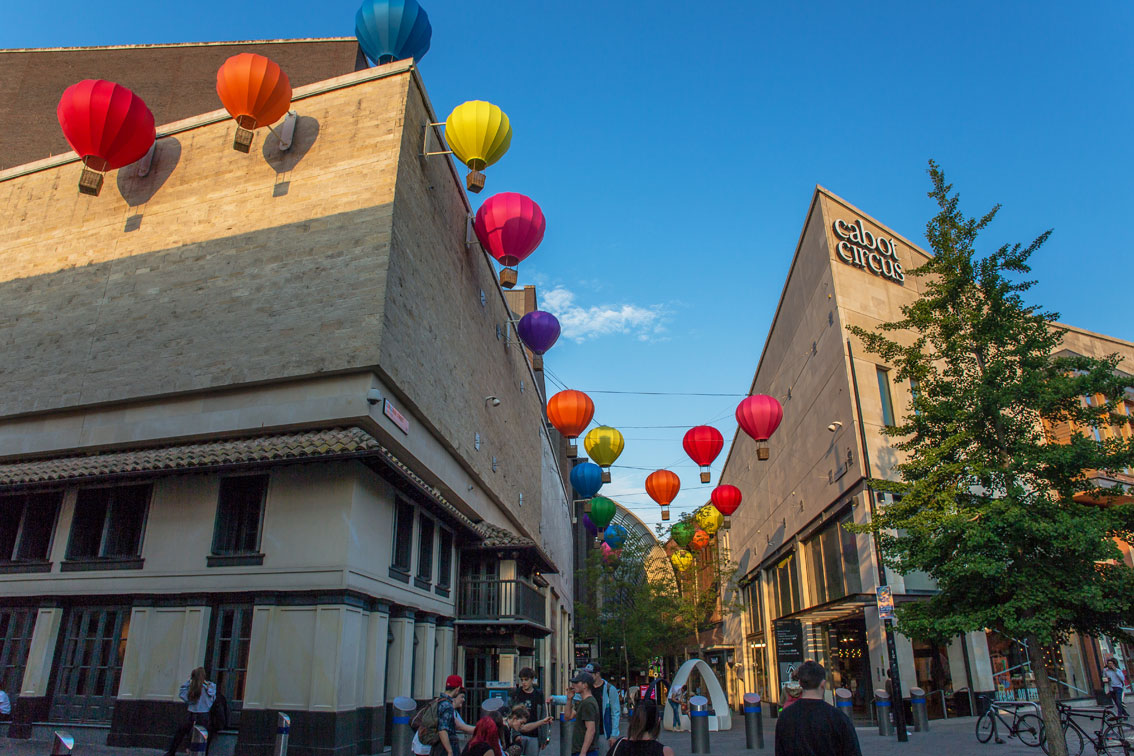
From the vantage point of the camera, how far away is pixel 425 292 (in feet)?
61.7

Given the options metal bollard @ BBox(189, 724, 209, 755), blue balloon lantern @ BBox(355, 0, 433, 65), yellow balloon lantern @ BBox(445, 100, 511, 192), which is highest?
blue balloon lantern @ BBox(355, 0, 433, 65)

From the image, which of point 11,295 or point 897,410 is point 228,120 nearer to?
point 11,295

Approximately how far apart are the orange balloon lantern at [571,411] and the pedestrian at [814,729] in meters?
20.9

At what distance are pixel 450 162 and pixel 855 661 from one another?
22634 millimetres

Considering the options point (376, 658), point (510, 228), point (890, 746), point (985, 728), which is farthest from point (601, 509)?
point (376, 658)

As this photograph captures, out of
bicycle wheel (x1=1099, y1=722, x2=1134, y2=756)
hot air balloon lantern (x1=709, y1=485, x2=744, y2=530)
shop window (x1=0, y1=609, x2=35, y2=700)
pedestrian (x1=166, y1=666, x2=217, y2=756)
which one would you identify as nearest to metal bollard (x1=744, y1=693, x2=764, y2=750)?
bicycle wheel (x1=1099, y1=722, x2=1134, y2=756)

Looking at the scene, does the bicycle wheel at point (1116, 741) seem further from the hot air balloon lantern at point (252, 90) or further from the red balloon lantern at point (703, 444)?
the hot air balloon lantern at point (252, 90)

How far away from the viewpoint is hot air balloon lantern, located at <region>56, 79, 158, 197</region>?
54.3ft

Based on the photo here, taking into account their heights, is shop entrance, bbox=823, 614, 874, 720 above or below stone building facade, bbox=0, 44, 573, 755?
below

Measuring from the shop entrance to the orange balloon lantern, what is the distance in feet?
38.7

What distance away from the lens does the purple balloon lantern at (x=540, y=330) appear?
26.2 meters

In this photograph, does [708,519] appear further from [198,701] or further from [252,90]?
[198,701]

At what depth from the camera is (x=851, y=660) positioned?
2664 cm

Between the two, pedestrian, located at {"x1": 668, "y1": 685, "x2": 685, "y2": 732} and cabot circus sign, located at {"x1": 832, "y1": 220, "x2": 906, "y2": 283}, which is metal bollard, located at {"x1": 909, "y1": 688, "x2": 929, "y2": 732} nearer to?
pedestrian, located at {"x1": 668, "y1": 685, "x2": 685, "y2": 732}
